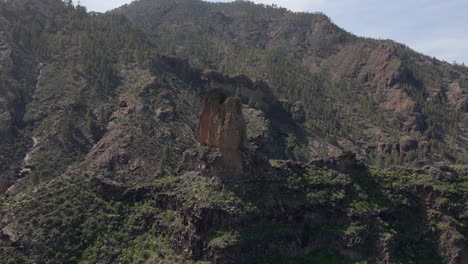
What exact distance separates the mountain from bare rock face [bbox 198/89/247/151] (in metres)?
0.17

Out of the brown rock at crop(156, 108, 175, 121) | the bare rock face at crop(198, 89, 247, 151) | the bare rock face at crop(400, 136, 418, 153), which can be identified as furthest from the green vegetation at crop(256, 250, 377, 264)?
the bare rock face at crop(400, 136, 418, 153)

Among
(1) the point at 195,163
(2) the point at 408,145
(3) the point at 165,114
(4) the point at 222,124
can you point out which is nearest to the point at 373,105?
(2) the point at 408,145

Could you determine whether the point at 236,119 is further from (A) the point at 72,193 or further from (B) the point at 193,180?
(A) the point at 72,193

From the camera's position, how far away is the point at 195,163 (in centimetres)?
6159

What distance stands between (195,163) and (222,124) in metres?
6.63

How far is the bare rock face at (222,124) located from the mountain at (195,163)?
17 centimetres

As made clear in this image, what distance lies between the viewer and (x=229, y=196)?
5569 cm

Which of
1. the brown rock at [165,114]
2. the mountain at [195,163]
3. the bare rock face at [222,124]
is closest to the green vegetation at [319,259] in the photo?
the mountain at [195,163]

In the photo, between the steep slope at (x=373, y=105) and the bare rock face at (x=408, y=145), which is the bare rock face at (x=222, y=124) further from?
the bare rock face at (x=408, y=145)

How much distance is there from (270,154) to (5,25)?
8283 centimetres

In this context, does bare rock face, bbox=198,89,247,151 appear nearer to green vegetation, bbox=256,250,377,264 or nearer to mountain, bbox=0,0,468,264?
mountain, bbox=0,0,468,264

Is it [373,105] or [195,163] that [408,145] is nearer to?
[373,105]

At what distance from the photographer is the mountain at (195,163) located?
2219 inches

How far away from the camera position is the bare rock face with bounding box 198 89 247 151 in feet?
191
